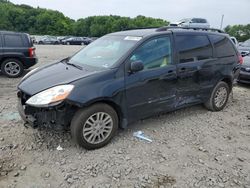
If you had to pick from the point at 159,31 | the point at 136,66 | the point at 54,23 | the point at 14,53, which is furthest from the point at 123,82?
the point at 54,23

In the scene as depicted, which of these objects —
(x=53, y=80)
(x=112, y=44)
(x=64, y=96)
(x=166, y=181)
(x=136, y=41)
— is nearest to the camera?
(x=166, y=181)

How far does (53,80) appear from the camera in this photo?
3850 millimetres

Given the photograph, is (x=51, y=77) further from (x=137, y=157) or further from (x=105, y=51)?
(x=137, y=157)

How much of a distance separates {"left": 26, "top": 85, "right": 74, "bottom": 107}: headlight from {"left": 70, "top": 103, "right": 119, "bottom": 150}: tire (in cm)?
34

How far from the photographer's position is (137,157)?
149 inches

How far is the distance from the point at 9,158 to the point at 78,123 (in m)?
1.08

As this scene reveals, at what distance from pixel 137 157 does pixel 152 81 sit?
1264mm

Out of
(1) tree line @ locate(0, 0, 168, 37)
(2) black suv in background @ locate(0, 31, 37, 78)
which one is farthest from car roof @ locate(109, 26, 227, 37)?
(1) tree line @ locate(0, 0, 168, 37)

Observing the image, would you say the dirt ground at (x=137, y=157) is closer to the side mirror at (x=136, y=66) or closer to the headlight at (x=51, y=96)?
the headlight at (x=51, y=96)

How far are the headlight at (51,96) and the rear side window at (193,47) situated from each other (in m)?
2.22

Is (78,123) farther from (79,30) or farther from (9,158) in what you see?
(79,30)

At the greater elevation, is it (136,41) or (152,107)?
(136,41)

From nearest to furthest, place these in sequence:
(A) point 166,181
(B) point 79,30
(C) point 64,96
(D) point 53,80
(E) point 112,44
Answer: (A) point 166,181 < (C) point 64,96 < (D) point 53,80 < (E) point 112,44 < (B) point 79,30

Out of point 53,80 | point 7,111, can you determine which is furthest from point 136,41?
point 7,111
